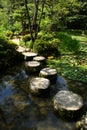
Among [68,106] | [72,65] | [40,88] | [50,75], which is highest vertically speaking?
[68,106]

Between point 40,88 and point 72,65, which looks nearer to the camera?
point 40,88

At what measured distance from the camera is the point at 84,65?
38.2 feet

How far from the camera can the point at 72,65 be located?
38.1 ft

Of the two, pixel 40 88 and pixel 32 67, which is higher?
pixel 40 88

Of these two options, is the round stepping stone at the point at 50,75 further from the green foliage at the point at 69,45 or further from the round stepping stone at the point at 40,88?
the green foliage at the point at 69,45

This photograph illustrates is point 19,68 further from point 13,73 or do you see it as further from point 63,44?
point 63,44

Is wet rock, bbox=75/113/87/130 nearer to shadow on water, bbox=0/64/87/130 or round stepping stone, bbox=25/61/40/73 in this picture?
shadow on water, bbox=0/64/87/130

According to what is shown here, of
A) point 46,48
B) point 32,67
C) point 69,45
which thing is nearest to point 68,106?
point 32,67

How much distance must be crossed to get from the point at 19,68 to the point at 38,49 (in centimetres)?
227

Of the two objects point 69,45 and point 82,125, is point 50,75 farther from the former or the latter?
point 69,45

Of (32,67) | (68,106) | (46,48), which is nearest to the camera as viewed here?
(68,106)

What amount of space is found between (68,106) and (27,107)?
169 cm

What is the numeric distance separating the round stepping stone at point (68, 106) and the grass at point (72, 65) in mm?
2652

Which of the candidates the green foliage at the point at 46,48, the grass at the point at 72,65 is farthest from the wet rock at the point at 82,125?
the green foliage at the point at 46,48
